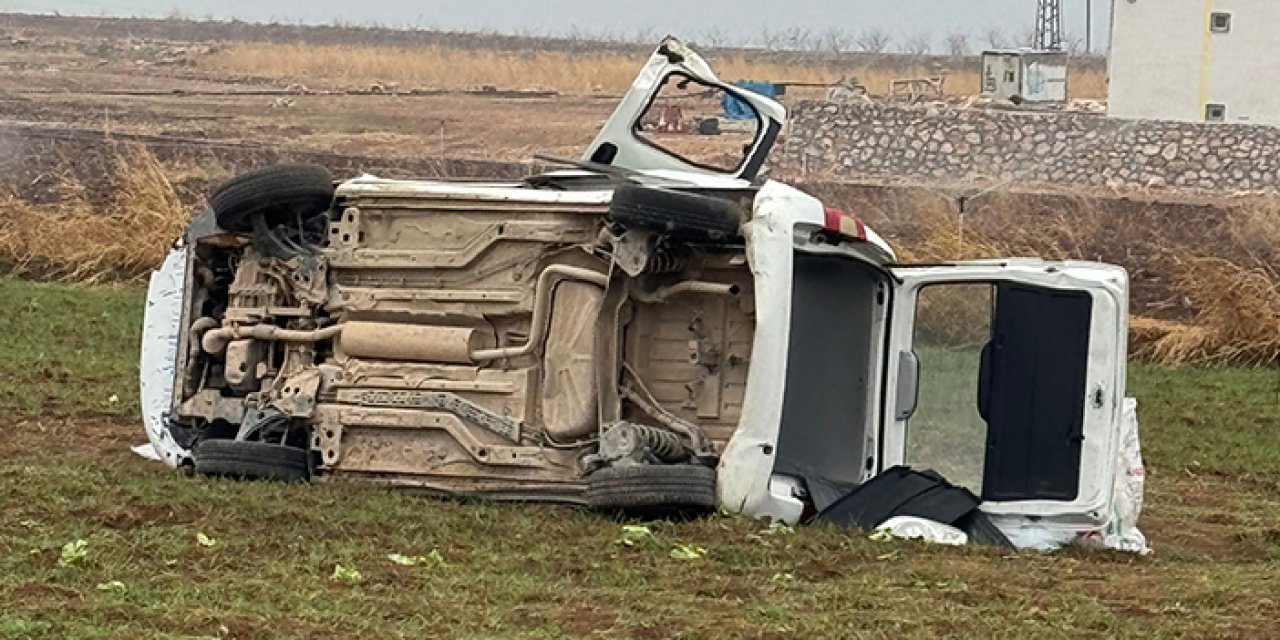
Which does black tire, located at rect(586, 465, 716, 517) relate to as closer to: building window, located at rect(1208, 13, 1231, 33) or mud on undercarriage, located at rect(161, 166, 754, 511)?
mud on undercarriage, located at rect(161, 166, 754, 511)

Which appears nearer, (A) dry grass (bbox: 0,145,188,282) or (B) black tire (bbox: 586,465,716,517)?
(B) black tire (bbox: 586,465,716,517)

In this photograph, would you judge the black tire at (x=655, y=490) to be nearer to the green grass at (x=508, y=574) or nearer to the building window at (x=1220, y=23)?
the green grass at (x=508, y=574)

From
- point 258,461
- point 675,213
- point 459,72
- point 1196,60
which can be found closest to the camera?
point 675,213

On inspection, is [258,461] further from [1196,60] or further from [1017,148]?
[1196,60]

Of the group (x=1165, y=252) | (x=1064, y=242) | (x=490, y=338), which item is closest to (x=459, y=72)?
(x=1064, y=242)

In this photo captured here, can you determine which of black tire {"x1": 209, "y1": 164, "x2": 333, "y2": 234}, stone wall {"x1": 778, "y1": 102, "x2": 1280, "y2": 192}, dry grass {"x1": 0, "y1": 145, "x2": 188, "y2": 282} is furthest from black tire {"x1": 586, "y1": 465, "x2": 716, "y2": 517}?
stone wall {"x1": 778, "y1": 102, "x2": 1280, "y2": 192}

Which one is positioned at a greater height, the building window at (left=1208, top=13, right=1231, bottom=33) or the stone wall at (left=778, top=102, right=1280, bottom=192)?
the building window at (left=1208, top=13, right=1231, bottom=33)

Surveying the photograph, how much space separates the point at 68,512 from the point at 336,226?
6.57 ft

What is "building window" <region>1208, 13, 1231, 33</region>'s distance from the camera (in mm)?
43188

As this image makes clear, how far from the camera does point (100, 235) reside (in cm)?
2219

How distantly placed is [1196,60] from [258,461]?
3664cm

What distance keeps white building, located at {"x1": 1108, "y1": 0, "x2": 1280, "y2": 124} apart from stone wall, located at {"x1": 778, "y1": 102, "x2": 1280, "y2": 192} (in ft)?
18.9

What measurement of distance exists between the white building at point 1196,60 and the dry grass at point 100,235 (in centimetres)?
2558

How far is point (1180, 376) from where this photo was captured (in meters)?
18.1
